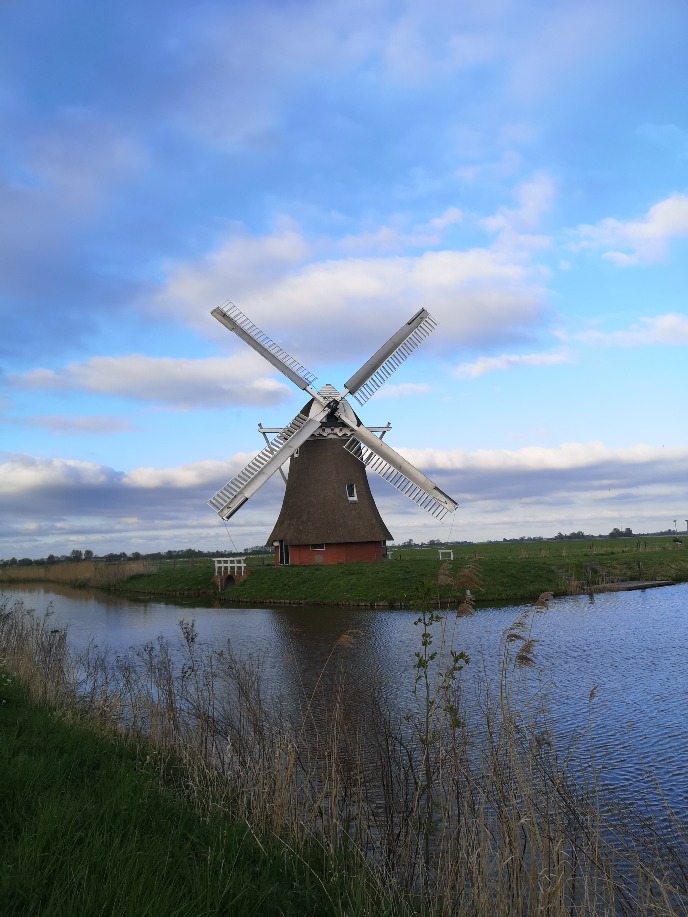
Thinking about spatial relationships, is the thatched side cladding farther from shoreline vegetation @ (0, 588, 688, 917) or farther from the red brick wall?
shoreline vegetation @ (0, 588, 688, 917)

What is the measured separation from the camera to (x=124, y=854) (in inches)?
143

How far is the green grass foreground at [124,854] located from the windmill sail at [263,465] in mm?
21675

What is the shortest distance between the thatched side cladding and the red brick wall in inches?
25.0

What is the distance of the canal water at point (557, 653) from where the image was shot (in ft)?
25.8

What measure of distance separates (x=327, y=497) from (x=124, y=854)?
85.5ft

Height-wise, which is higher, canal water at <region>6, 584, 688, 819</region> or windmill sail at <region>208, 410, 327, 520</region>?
windmill sail at <region>208, 410, 327, 520</region>

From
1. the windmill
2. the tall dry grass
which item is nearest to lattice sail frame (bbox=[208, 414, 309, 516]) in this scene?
A: the windmill

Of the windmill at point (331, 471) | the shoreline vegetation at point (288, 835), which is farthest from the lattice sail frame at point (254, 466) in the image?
the shoreline vegetation at point (288, 835)

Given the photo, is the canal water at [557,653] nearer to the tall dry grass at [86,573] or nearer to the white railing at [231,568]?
the white railing at [231,568]

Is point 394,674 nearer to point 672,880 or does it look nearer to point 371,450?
point 672,880

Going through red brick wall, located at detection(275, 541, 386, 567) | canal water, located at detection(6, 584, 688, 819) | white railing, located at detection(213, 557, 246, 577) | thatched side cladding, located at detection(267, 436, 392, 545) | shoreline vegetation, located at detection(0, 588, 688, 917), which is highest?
thatched side cladding, located at detection(267, 436, 392, 545)

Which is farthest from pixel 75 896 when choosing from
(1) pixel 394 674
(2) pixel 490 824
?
(1) pixel 394 674

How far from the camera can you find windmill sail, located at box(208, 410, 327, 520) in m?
27.3

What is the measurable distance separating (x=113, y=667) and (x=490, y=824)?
30.1ft
